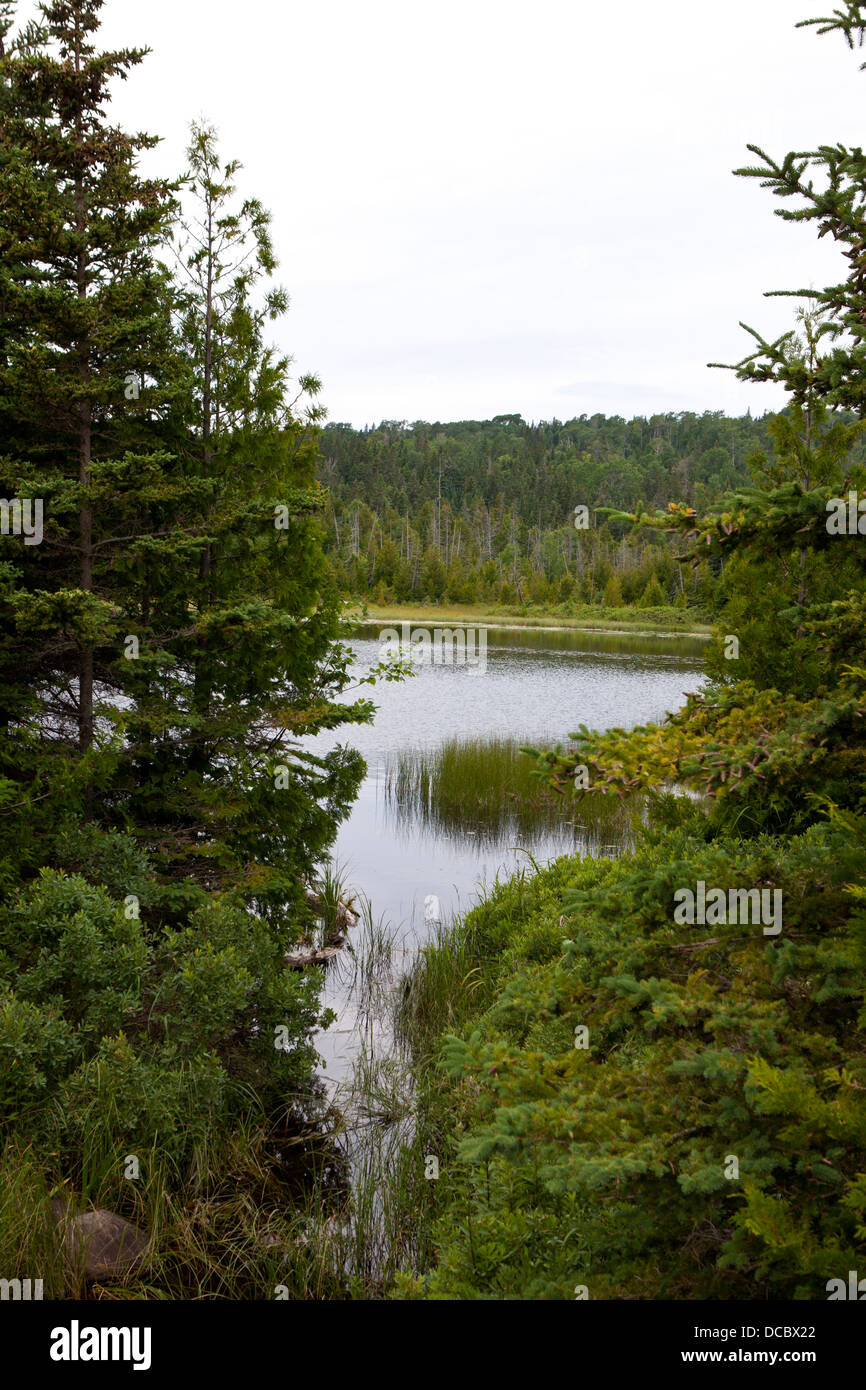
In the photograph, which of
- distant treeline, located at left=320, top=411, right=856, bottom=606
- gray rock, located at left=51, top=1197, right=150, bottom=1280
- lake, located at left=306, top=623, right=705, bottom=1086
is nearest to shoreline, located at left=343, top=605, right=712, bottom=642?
distant treeline, located at left=320, top=411, right=856, bottom=606

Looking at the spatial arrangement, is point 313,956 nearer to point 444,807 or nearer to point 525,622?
point 444,807

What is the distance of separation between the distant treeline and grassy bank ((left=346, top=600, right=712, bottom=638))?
217cm

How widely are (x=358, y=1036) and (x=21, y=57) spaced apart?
8.61 m

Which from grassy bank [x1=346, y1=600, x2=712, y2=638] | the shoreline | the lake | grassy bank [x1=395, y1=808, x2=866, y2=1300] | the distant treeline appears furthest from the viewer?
the distant treeline

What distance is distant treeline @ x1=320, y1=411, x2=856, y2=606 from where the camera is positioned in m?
72.5

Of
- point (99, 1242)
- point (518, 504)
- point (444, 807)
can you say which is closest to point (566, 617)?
point (518, 504)

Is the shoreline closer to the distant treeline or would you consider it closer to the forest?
the distant treeline

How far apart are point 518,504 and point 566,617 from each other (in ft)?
158

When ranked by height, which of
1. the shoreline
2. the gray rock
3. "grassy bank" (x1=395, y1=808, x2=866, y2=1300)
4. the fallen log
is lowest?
the fallen log
